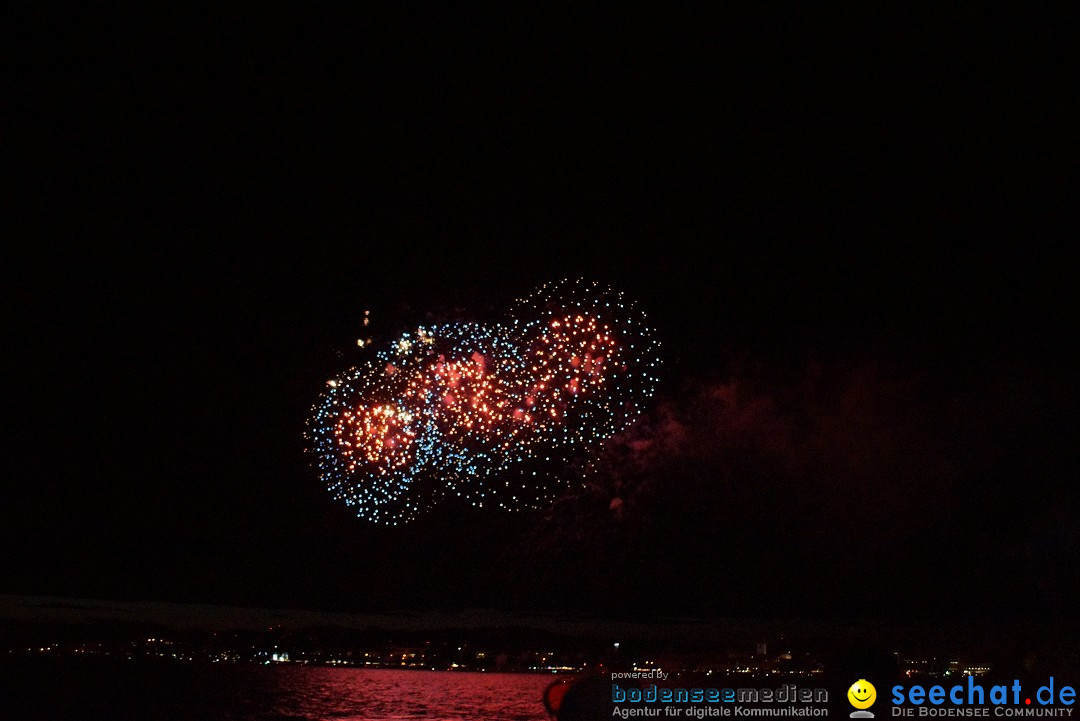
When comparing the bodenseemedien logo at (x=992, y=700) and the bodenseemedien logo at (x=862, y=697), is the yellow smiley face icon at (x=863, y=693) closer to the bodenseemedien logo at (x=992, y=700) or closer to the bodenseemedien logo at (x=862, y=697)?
the bodenseemedien logo at (x=862, y=697)

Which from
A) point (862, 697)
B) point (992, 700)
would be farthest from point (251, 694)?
point (862, 697)

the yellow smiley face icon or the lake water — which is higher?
the yellow smiley face icon

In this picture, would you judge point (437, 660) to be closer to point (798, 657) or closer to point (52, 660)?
point (52, 660)

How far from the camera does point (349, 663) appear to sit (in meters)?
102

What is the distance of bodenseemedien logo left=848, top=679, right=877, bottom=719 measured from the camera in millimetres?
13938

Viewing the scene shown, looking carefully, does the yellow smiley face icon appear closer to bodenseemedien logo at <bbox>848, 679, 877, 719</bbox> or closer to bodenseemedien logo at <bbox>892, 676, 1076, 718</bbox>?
bodenseemedien logo at <bbox>848, 679, 877, 719</bbox>

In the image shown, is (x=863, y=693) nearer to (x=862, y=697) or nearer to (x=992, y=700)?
(x=862, y=697)

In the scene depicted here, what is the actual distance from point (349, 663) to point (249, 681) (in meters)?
18.0

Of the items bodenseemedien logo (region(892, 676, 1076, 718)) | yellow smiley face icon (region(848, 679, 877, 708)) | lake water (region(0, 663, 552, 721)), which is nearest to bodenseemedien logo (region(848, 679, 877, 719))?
yellow smiley face icon (region(848, 679, 877, 708))

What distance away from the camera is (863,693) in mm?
13953

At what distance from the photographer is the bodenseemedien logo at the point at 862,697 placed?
13938 mm

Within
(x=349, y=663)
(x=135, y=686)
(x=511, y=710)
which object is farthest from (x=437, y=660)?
(x=511, y=710)

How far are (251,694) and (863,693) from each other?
6366 centimetres

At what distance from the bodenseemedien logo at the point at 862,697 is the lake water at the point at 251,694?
39.1 meters
